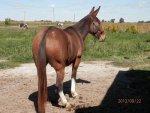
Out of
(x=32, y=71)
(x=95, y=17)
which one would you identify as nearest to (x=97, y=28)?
(x=95, y=17)

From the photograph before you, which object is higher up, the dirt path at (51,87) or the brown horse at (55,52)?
the brown horse at (55,52)

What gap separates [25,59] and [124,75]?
540 cm

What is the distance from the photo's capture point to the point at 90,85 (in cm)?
935

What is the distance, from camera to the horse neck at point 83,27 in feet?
25.9

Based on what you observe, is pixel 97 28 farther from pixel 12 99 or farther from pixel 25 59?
pixel 25 59

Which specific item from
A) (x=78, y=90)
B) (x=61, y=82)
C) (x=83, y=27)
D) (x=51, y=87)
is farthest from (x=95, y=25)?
(x=51, y=87)

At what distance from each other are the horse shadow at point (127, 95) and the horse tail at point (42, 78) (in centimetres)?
95

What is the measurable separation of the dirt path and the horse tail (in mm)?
800

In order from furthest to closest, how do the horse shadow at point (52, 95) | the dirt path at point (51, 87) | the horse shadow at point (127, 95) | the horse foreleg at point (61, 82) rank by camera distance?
the horse shadow at point (52, 95) < the dirt path at point (51, 87) < the horse shadow at point (127, 95) < the horse foreleg at point (61, 82)

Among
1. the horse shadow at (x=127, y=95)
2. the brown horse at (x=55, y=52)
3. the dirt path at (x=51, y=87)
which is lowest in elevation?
the dirt path at (x=51, y=87)

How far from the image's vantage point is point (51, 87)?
914 cm
